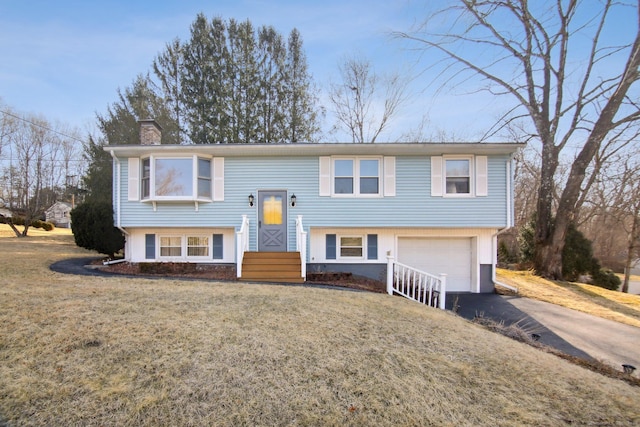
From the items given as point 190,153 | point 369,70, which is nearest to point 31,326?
point 190,153

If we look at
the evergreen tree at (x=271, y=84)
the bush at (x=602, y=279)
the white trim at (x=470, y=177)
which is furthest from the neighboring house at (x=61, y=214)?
the bush at (x=602, y=279)

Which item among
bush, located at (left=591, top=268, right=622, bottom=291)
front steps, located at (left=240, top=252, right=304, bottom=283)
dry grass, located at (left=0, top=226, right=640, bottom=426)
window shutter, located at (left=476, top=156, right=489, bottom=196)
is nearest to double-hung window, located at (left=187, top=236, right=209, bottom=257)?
front steps, located at (left=240, top=252, right=304, bottom=283)

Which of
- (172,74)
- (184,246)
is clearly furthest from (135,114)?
(184,246)

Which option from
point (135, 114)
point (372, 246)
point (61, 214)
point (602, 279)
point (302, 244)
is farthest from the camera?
point (61, 214)

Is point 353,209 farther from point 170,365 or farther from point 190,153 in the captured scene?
point 170,365

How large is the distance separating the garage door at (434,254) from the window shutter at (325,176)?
3.22m

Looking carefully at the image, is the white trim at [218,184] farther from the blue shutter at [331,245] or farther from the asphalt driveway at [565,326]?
the asphalt driveway at [565,326]

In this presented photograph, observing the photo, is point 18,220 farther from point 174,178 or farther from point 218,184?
point 218,184

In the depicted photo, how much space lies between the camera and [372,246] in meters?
11.6

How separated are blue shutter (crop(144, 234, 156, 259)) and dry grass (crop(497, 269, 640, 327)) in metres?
13.0

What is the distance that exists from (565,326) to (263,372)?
7922 mm

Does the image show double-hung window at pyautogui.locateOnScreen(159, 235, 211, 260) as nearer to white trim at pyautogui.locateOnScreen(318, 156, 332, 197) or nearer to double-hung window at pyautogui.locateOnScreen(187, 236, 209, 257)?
double-hung window at pyautogui.locateOnScreen(187, 236, 209, 257)

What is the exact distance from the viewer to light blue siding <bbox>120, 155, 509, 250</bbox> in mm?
11102

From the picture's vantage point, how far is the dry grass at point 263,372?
279 centimetres
